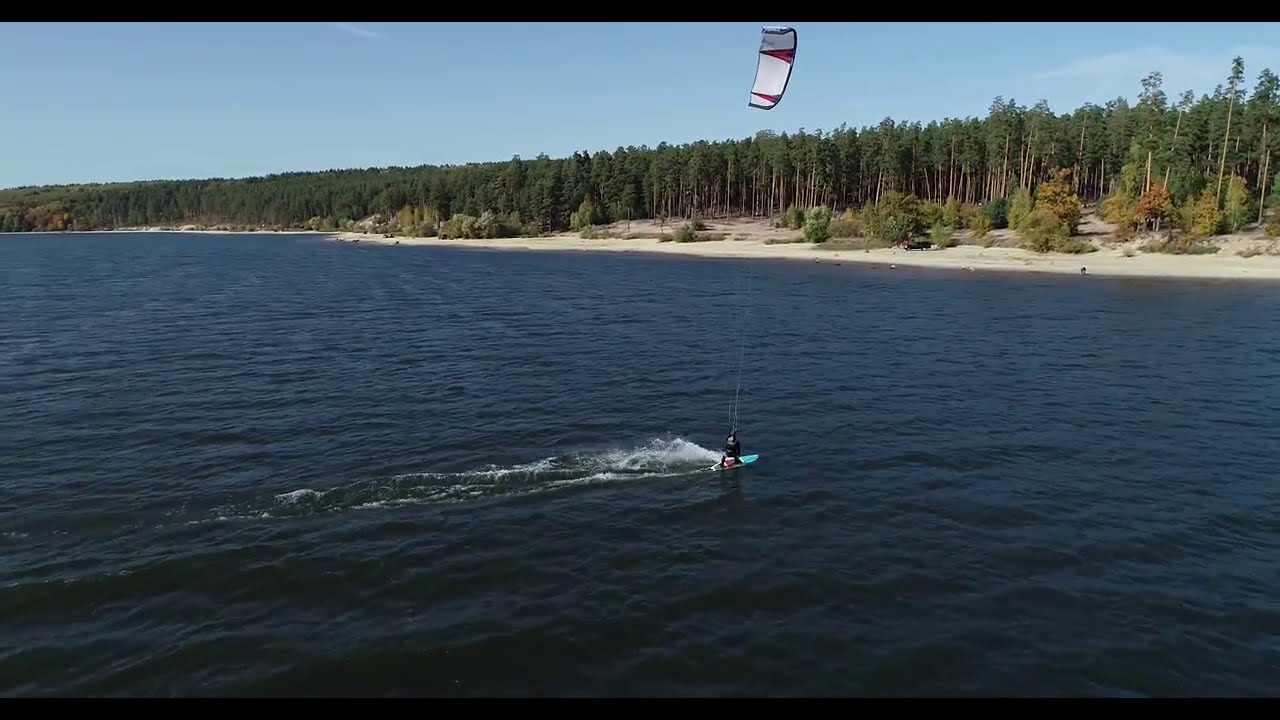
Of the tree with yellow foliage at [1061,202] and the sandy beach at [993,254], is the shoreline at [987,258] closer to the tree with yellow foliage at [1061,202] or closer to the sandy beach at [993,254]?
the sandy beach at [993,254]

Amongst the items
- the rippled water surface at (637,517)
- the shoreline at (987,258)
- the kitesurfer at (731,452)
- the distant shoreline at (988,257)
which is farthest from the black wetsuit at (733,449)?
the distant shoreline at (988,257)

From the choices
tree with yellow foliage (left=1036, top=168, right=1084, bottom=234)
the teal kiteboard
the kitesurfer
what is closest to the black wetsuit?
the kitesurfer

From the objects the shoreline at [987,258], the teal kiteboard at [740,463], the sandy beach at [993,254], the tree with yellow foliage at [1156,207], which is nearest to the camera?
→ the teal kiteboard at [740,463]

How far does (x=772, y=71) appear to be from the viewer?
17.5 m

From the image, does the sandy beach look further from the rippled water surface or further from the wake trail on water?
the wake trail on water

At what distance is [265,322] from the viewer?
196ft

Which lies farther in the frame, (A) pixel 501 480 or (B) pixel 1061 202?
(B) pixel 1061 202

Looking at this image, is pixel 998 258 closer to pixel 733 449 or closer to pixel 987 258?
pixel 987 258

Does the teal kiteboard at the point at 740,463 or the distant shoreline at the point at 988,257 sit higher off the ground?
the distant shoreline at the point at 988,257

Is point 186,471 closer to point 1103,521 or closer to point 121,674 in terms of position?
point 121,674

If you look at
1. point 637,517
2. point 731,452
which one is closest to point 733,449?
point 731,452

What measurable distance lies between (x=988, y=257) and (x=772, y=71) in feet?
317

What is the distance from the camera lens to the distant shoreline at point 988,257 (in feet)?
286

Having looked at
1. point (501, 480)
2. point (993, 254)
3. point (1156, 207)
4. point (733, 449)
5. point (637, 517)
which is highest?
point (1156, 207)
